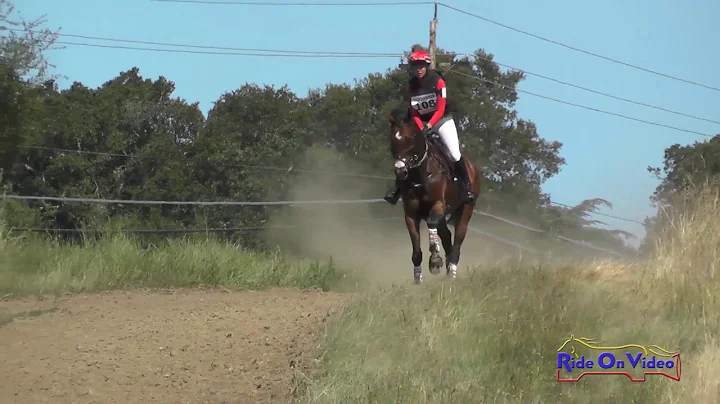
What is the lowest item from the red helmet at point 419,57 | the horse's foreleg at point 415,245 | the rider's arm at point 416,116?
the horse's foreleg at point 415,245

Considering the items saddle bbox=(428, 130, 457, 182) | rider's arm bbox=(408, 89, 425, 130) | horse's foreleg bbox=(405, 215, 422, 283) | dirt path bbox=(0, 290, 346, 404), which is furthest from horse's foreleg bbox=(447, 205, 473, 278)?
dirt path bbox=(0, 290, 346, 404)

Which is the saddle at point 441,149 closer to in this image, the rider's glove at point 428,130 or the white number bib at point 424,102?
the rider's glove at point 428,130

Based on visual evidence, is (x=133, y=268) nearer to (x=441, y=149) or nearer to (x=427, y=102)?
(x=441, y=149)

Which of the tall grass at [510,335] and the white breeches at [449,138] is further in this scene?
the white breeches at [449,138]

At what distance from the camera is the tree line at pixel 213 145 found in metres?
23.3

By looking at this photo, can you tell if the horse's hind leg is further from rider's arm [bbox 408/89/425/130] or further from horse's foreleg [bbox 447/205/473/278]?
rider's arm [bbox 408/89/425/130]

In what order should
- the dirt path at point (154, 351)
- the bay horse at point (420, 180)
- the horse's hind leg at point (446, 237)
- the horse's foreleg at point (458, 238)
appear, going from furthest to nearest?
the horse's hind leg at point (446, 237) < the horse's foreleg at point (458, 238) < the bay horse at point (420, 180) < the dirt path at point (154, 351)

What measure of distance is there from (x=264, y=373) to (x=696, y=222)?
300 inches

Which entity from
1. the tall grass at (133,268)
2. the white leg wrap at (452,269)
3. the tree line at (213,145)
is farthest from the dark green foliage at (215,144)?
the white leg wrap at (452,269)

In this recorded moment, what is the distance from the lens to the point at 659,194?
17125mm

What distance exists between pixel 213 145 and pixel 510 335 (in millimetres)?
23824

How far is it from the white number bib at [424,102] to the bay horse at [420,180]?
0.55ft

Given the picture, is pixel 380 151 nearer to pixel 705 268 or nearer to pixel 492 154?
pixel 492 154

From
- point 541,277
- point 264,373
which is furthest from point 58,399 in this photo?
point 541,277
